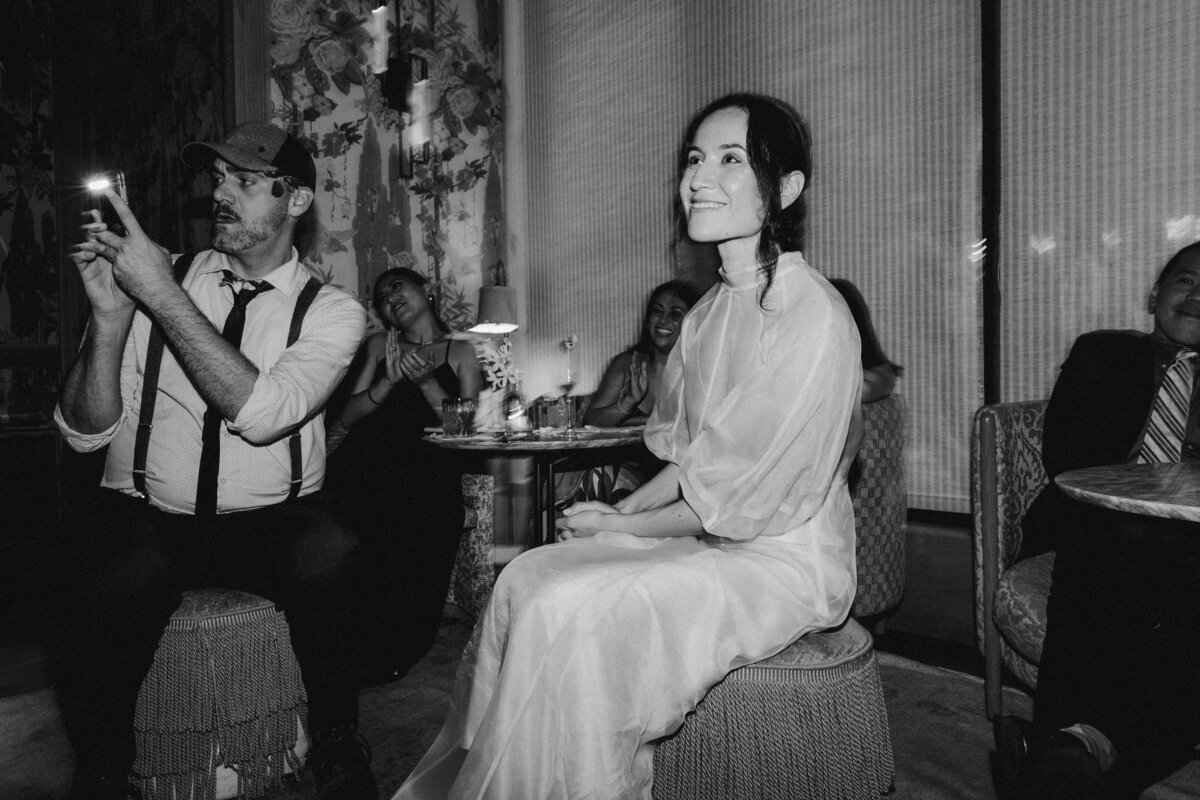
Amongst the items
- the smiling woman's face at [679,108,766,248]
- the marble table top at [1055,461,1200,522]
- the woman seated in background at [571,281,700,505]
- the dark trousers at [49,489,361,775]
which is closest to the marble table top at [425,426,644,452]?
the woman seated in background at [571,281,700,505]

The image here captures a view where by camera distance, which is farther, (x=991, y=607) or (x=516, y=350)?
(x=516, y=350)

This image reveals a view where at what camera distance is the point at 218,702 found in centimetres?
170

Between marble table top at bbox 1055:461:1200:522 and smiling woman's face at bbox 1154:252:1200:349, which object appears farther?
smiling woman's face at bbox 1154:252:1200:349

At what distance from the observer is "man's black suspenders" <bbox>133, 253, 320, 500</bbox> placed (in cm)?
185

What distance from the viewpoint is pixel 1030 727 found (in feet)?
5.31

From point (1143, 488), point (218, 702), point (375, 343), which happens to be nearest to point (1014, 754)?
point (1143, 488)

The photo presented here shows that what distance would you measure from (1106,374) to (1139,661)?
3.11ft

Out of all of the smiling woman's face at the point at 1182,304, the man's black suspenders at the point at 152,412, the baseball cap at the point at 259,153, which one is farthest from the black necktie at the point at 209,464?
the smiling woman's face at the point at 1182,304

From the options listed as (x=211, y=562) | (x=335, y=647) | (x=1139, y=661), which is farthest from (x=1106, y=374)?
(x=211, y=562)

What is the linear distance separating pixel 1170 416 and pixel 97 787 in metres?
2.86

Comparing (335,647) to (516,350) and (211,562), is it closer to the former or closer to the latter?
(211,562)

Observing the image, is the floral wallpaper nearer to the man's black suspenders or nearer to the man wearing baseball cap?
the man wearing baseball cap

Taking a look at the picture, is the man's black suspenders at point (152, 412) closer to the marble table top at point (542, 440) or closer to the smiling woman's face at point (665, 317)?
the marble table top at point (542, 440)

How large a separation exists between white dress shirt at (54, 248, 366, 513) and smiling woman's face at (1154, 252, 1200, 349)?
8.11ft
